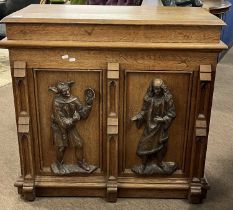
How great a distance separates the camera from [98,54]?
1.63m

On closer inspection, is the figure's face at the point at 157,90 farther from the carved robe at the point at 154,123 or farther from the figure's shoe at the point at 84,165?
the figure's shoe at the point at 84,165

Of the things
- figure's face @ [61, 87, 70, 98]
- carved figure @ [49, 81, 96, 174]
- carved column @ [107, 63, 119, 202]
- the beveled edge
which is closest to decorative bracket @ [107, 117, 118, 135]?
carved column @ [107, 63, 119, 202]

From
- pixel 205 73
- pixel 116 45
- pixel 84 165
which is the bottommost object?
pixel 84 165

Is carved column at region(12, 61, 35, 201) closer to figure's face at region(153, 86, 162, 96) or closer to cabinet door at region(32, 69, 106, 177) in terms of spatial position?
cabinet door at region(32, 69, 106, 177)

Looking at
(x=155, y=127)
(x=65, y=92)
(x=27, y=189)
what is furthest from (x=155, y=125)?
(x=27, y=189)

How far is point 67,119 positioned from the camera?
174 centimetres

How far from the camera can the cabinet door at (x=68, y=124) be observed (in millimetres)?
1680

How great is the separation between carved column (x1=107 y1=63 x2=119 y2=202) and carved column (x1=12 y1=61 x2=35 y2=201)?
13.9 inches

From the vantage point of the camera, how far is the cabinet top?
1.56 meters

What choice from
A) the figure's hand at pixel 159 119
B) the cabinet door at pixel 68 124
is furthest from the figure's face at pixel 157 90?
the cabinet door at pixel 68 124

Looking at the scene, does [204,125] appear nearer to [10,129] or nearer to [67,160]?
[67,160]

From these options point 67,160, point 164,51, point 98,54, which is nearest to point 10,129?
point 67,160

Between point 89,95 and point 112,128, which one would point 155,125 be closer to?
point 112,128

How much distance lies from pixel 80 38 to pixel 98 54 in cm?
10
